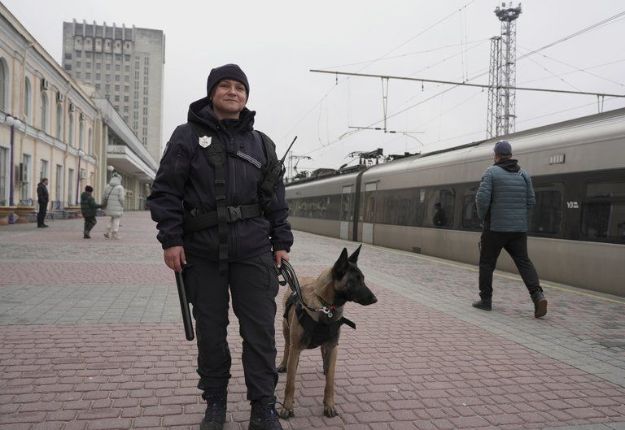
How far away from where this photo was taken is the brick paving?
318 cm

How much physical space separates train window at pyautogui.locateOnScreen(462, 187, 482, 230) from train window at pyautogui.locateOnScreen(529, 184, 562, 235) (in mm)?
2033

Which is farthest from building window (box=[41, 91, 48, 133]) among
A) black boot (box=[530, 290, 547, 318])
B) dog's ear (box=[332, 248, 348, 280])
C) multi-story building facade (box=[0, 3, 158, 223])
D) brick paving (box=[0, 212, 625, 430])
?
dog's ear (box=[332, 248, 348, 280])

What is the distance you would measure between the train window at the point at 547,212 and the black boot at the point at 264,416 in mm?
7753

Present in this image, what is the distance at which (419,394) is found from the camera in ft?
11.9

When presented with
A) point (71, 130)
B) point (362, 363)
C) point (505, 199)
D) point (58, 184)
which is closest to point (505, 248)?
point (505, 199)

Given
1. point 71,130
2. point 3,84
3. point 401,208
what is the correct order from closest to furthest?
point 401,208
point 3,84
point 71,130

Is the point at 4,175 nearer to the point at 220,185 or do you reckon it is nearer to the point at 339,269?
the point at 220,185

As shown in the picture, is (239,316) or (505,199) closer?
(239,316)

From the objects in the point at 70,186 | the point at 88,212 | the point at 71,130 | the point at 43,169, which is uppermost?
the point at 71,130

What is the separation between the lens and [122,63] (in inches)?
5261

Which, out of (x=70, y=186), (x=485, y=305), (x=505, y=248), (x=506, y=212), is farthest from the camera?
(x=70, y=186)

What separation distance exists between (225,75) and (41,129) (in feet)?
92.0

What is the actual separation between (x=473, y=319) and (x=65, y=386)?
446cm

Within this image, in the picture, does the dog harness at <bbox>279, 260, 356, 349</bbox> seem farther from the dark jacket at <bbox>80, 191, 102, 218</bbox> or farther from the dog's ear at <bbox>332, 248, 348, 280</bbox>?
the dark jacket at <bbox>80, 191, 102, 218</bbox>
